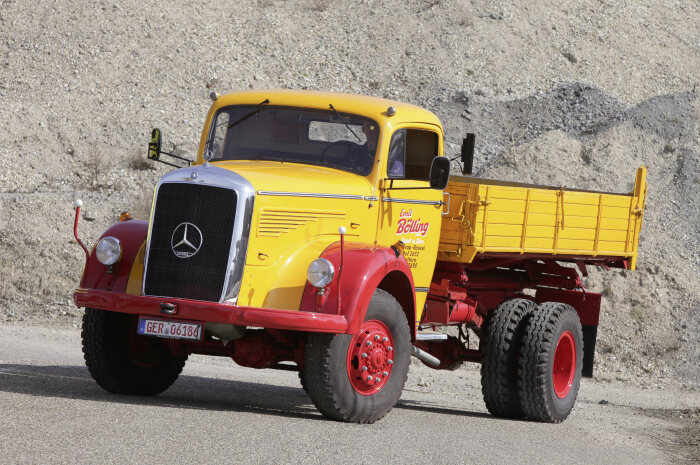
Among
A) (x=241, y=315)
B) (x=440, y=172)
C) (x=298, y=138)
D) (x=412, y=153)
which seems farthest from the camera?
(x=412, y=153)

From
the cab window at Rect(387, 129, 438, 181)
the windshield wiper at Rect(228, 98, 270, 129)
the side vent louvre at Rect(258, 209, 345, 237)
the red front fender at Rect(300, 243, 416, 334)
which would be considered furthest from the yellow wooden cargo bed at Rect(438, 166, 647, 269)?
the windshield wiper at Rect(228, 98, 270, 129)

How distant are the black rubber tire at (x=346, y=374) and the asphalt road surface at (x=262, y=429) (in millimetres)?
169

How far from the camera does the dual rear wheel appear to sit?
11.5m

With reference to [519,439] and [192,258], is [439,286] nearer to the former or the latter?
[519,439]

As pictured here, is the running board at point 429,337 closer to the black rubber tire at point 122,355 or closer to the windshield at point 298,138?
the windshield at point 298,138

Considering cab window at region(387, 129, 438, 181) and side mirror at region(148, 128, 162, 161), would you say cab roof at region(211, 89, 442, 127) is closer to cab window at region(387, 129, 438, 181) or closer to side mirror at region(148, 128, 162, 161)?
cab window at region(387, 129, 438, 181)

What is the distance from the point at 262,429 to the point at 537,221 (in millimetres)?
4818

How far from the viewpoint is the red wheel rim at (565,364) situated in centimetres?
1220

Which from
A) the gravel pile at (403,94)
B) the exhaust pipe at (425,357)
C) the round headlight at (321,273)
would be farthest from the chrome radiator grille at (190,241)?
the gravel pile at (403,94)

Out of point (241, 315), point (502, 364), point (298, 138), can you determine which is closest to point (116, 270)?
point (241, 315)

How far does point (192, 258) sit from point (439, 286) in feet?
10.8

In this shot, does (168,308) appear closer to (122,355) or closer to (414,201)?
(122,355)

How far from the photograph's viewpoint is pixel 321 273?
881cm

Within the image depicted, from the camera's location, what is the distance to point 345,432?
862cm
